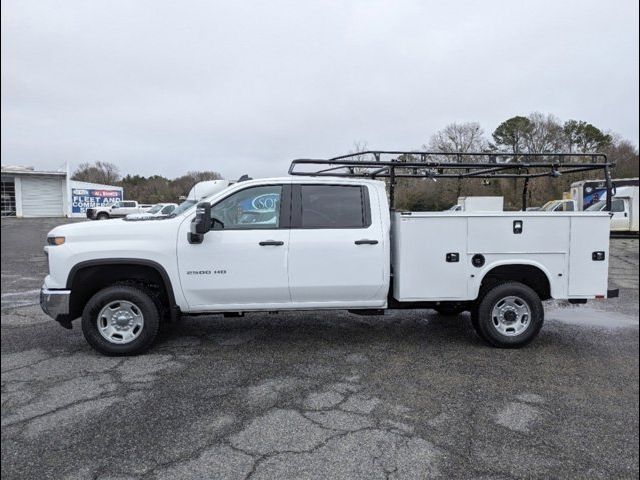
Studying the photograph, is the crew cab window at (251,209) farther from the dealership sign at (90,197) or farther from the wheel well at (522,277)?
the wheel well at (522,277)

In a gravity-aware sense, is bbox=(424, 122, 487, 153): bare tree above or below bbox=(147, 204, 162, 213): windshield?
above

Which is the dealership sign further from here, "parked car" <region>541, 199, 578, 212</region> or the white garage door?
"parked car" <region>541, 199, 578, 212</region>

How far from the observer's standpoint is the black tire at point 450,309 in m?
5.75

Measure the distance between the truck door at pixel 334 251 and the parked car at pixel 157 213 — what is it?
1.32 m

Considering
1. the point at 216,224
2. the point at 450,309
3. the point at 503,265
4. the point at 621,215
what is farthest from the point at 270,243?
the point at 621,215

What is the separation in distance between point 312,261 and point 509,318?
2.30 meters

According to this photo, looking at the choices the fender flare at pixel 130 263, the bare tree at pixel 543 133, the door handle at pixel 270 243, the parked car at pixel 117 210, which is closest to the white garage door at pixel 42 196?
the parked car at pixel 117 210

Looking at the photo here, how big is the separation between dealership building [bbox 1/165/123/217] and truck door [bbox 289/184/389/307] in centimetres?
186

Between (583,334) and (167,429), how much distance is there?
5.03 metres

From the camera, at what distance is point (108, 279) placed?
4949mm

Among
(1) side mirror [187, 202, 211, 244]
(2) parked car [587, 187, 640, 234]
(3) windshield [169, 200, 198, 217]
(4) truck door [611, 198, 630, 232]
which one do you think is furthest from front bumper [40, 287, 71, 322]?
(4) truck door [611, 198, 630, 232]

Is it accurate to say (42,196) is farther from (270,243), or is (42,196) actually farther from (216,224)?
(270,243)

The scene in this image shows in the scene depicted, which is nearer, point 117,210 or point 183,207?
point 117,210

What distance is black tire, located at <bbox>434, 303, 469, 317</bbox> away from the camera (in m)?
5.75
